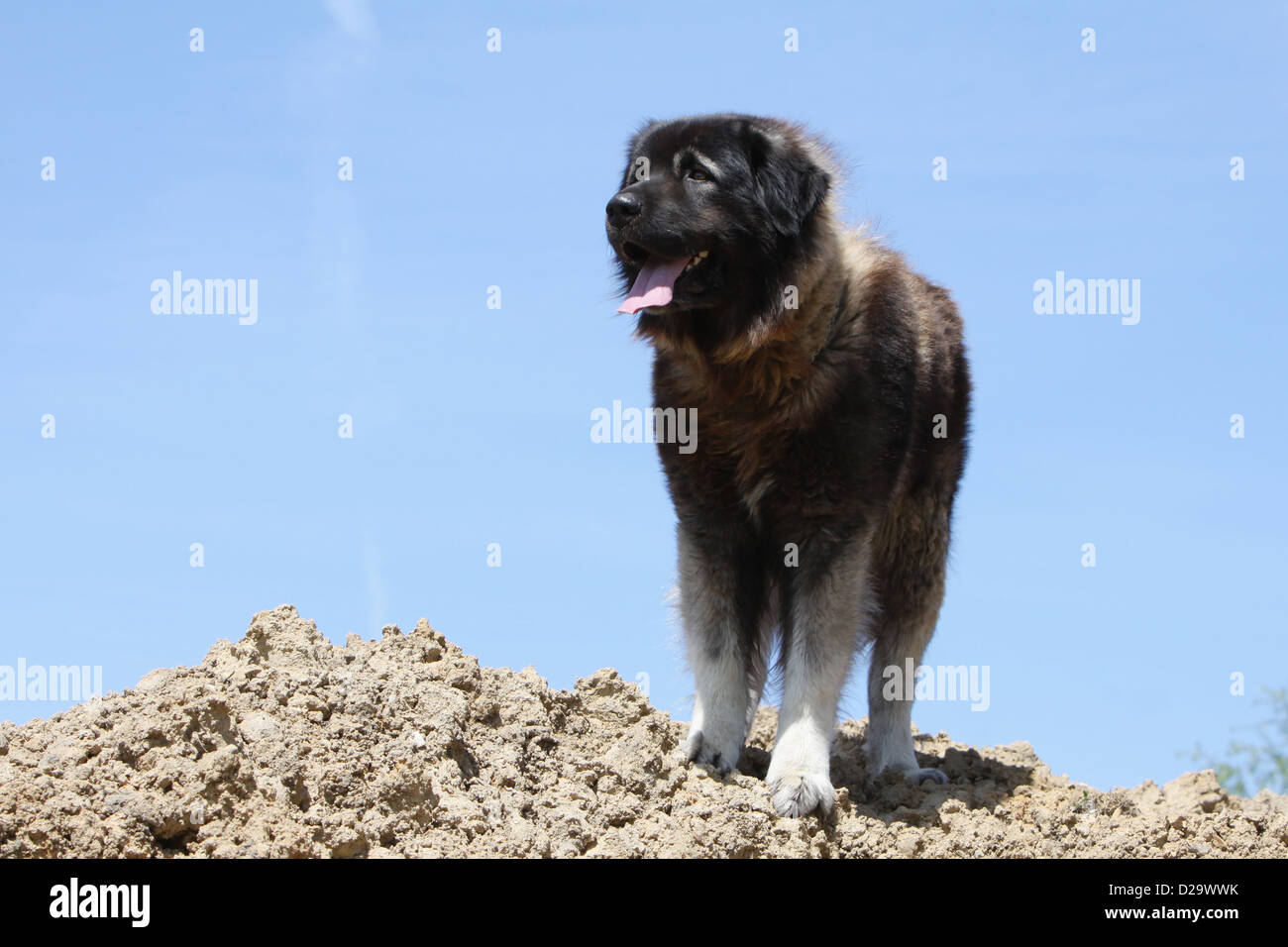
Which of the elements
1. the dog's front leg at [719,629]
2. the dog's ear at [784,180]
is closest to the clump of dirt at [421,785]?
the dog's front leg at [719,629]

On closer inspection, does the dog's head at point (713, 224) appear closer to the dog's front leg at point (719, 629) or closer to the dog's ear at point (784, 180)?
the dog's ear at point (784, 180)

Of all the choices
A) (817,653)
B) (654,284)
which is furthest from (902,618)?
(654,284)

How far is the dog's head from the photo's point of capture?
250 inches

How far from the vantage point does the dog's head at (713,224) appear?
6.34 metres

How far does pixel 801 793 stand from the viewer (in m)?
6.08

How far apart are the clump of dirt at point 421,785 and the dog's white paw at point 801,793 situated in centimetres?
8

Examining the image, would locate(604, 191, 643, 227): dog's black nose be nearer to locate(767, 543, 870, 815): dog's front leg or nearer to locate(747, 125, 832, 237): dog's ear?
locate(747, 125, 832, 237): dog's ear

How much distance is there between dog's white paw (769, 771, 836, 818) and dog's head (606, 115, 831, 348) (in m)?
1.99

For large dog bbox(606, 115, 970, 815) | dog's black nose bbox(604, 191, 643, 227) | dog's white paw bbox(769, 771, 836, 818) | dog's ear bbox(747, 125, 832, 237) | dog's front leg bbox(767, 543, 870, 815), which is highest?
dog's ear bbox(747, 125, 832, 237)

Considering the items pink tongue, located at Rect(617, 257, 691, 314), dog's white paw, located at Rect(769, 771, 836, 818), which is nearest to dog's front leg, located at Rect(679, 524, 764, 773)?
dog's white paw, located at Rect(769, 771, 836, 818)

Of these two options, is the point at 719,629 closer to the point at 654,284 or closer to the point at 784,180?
the point at 654,284
